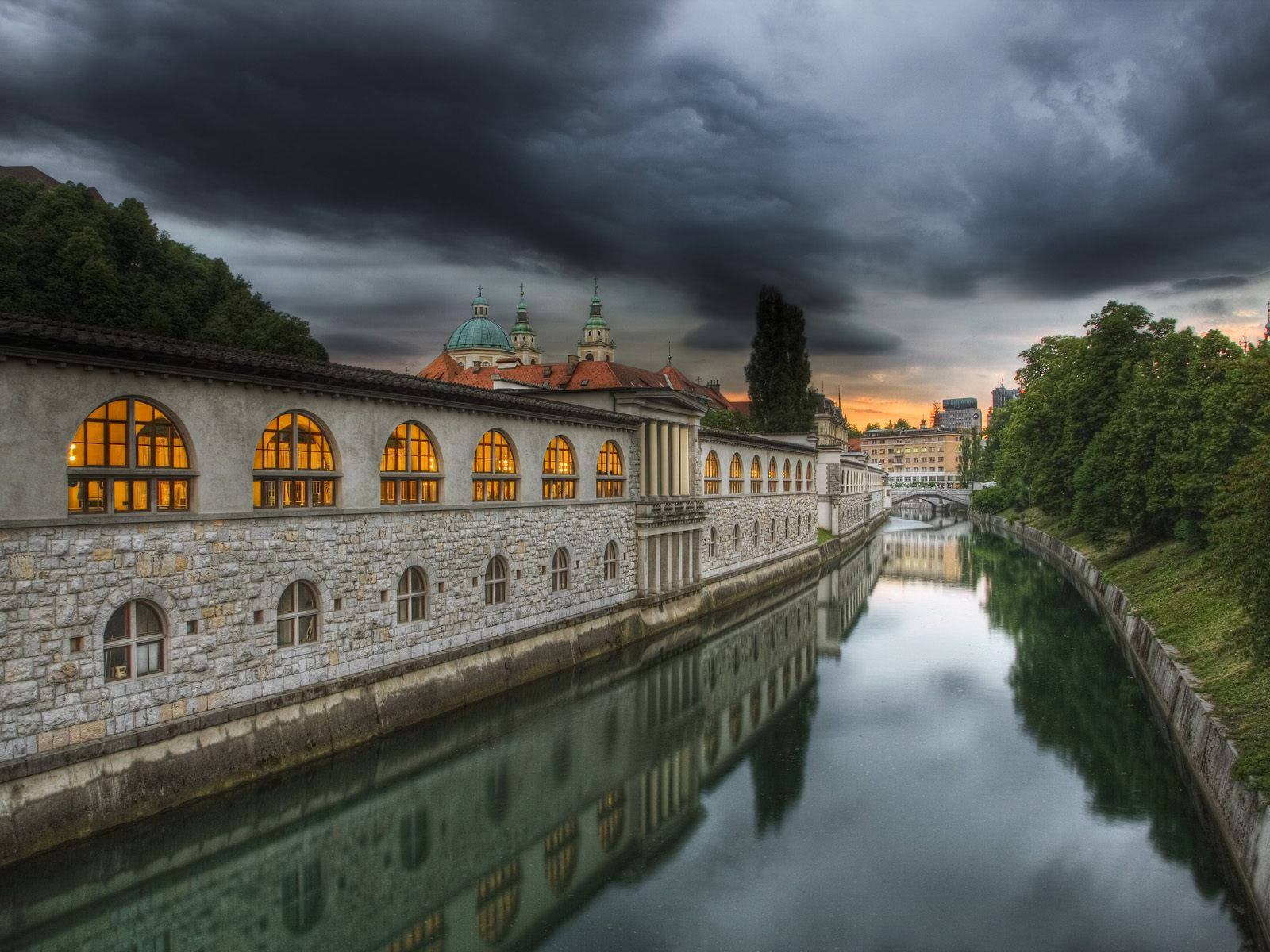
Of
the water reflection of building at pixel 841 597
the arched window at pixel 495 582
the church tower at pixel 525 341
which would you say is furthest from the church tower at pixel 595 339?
the arched window at pixel 495 582

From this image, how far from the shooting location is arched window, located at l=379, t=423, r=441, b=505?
19.5 meters

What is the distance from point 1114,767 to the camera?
61.1 ft

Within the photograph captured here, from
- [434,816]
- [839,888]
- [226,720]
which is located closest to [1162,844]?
[839,888]

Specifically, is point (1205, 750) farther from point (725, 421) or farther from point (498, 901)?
point (725, 421)

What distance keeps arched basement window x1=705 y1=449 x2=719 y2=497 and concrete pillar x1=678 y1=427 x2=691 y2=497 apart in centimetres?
324

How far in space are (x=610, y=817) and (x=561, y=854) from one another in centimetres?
180

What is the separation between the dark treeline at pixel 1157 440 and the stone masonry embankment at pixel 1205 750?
2507mm

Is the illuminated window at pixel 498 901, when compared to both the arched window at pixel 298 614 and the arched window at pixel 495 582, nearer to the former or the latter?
the arched window at pixel 298 614

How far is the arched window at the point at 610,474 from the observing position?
2883 centimetres

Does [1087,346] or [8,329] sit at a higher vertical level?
[1087,346]

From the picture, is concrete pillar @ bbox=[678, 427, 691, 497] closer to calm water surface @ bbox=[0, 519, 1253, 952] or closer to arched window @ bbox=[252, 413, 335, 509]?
calm water surface @ bbox=[0, 519, 1253, 952]

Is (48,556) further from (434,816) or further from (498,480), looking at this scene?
(498,480)

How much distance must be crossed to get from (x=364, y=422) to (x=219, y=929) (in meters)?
10.2

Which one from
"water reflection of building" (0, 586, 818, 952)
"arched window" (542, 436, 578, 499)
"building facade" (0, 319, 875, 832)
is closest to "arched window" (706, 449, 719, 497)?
"building facade" (0, 319, 875, 832)
